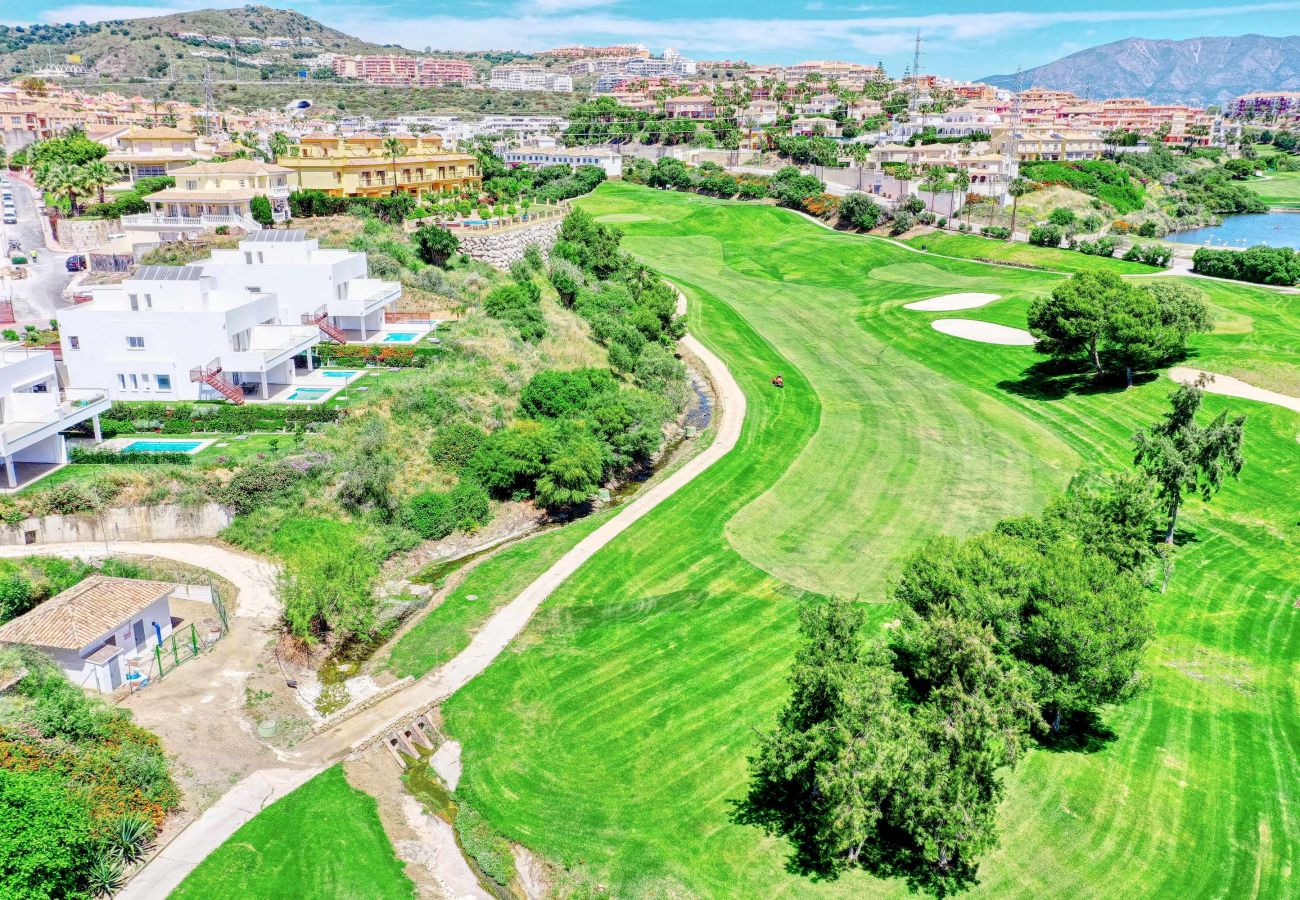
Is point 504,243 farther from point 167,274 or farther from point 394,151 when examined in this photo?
point 167,274

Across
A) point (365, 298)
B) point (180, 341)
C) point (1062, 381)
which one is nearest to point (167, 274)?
point (180, 341)

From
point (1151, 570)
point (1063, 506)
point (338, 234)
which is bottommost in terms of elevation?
point (1151, 570)

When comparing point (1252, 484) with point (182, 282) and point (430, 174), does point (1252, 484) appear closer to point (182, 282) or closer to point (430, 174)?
point (182, 282)

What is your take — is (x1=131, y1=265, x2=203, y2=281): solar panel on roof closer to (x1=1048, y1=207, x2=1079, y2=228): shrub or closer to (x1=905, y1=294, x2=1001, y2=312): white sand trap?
(x1=905, y1=294, x2=1001, y2=312): white sand trap

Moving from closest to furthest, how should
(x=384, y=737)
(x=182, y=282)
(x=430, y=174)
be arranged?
1. (x=384, y=737)
2. (x=182, y=282)
3. (x=430, y=174)

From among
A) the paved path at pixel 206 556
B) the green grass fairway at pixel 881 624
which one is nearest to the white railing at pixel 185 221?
the green grass fairway at pixel 881 624

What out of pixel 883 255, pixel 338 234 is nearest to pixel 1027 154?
pixel 883 255

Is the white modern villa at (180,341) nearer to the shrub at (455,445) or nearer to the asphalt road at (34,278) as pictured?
the asphalt road at (34,278)
